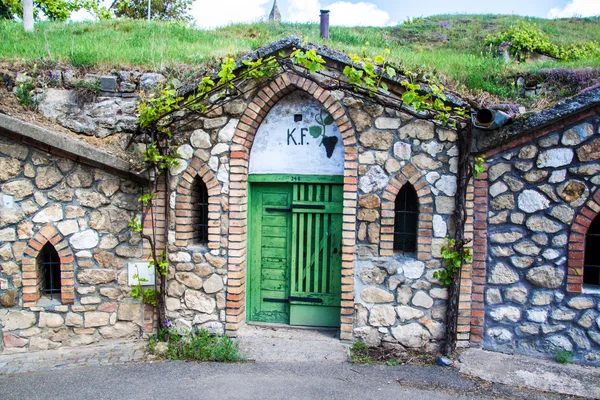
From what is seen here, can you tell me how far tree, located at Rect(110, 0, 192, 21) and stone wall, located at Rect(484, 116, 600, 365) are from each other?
21.0 m

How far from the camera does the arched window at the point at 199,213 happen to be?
248 inches

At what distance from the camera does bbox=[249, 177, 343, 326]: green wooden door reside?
A: 20.8ft

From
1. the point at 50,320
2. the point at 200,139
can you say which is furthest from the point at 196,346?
the point at 200,139

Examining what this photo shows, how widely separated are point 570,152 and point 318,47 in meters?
3.36

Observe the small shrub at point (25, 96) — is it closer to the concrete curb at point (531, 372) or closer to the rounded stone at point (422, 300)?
the rounded stone at point (422, 300)

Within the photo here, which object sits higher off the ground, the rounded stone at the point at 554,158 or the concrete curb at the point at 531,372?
the rounded stone at the point at 554,158

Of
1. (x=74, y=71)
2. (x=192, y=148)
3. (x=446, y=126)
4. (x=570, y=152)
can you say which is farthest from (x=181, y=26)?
(x=570, y=152)

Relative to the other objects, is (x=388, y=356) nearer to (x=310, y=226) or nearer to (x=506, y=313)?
(x=506, y=313)

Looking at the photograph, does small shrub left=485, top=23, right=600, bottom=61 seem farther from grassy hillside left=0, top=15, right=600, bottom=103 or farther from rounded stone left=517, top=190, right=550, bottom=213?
rounded stone left=517, top=190, right=550, bottom=213

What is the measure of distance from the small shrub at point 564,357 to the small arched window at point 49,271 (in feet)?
21.8

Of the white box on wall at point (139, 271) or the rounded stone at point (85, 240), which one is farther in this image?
the white box on wall at point (139, 271)

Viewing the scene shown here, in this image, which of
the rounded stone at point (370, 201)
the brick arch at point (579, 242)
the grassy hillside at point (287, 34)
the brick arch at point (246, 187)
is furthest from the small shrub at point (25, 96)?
the brick arch at point (579, 242)

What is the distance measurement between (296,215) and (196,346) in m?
2.22

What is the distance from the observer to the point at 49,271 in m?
6.28
